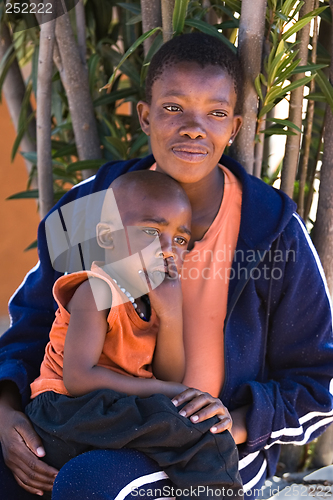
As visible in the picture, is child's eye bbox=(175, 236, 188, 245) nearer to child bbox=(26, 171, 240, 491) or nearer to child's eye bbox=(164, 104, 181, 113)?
child bbox=(26, 171, 240, 491)

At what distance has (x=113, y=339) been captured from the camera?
4.47 feet

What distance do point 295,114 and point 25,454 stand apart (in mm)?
1265

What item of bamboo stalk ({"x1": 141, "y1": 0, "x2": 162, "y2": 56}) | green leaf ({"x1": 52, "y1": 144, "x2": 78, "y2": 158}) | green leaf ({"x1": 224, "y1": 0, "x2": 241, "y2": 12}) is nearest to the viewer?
green leaf ({"x1": 224, "y1": 0, "x2": 241, "y2": 12})

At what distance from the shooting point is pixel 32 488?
4.52 ft

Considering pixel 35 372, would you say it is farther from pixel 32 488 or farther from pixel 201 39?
Answer: pixel 201 39

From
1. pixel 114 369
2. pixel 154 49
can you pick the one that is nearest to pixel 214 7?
pixel 154 49

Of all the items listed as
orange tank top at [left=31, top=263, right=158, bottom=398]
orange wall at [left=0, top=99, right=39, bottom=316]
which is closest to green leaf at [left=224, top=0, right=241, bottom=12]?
orange tank top at [left=31, top=263, right=158, bottom=398]

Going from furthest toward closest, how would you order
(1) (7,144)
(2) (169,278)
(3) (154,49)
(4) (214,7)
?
(1) (7,144) → (4) (214,7) → (3) (154,49) → (2) (169,278)

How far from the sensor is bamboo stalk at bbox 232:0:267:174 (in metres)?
1.65

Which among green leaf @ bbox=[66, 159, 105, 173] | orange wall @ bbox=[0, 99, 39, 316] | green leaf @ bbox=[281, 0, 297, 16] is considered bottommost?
orange wall @ bbox=[0, 99, 39, 316]

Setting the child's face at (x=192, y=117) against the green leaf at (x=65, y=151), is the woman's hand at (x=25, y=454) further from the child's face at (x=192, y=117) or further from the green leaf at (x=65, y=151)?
the green leaf at (x=65, y=151)

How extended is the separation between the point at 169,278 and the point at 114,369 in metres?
0.25

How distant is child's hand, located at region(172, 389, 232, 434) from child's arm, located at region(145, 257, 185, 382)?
0.34ft

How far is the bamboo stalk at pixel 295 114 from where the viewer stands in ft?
5.83
